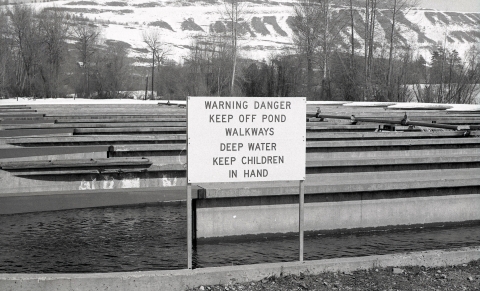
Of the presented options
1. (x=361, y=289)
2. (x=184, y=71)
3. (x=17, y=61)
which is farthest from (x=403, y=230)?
(x=17, y=61)

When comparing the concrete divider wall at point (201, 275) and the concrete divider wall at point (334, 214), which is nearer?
the concrete divider wall at point (201, 275)

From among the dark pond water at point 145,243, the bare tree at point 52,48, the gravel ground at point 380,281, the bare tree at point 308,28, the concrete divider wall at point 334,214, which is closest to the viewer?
the gravel ground at point 380,281

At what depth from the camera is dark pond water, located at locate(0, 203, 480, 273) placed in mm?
7883

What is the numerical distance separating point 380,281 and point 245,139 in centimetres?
184

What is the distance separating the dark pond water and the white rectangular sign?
56.2 inches

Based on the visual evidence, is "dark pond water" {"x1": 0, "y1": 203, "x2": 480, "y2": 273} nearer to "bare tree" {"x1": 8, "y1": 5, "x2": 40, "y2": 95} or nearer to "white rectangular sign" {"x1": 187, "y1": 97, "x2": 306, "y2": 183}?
"white rectangular sign" {"x1": 187, "y1": 97, "x2": 306, "y2": 183}

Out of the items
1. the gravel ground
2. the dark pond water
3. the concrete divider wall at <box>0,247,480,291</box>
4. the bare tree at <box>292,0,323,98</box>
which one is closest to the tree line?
the bare tree at <box>292,0,323,98</box>

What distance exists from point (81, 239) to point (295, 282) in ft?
11.7

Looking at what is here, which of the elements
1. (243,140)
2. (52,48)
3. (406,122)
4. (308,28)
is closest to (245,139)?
(243,140)

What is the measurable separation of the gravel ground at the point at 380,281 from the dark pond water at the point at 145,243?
1334 millimetres

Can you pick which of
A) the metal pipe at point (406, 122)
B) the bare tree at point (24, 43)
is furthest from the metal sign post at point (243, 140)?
the bare tree at point (24, 43)

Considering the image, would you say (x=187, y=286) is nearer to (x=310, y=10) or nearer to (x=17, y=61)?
(x=310, y=10)

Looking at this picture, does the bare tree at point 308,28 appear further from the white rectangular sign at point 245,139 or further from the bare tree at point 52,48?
the white rectangular sign at point 245,139

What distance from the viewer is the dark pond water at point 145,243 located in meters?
7.88
